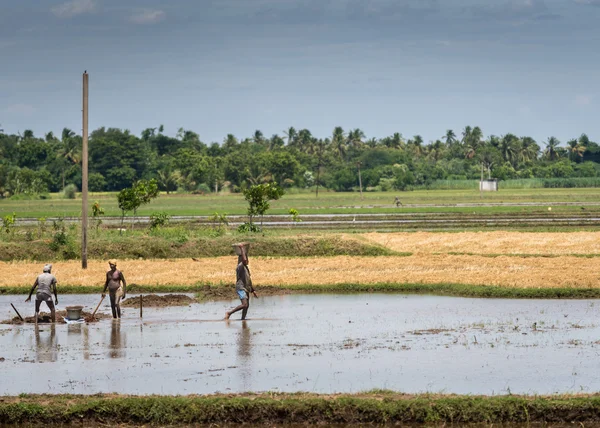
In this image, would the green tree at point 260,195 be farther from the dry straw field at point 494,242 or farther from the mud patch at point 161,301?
the mud patch at point 161,301

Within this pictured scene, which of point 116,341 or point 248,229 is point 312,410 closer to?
point 116,341

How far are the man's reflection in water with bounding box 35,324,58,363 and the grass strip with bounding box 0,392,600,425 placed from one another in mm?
4264

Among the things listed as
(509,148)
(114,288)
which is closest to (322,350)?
(114,288)

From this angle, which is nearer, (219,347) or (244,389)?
(244,389)

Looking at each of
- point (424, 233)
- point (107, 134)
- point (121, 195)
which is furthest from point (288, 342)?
point (107, 134)

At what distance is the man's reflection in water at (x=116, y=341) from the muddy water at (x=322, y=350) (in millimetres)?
49

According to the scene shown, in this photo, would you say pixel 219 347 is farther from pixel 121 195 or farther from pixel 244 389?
pixel 121 195

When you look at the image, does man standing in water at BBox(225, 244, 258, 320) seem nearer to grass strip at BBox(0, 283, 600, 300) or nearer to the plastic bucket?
the plastic bucket

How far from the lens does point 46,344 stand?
Answer: 64.3 feet

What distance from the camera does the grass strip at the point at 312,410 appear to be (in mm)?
13188

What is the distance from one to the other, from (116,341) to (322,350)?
4.64 m

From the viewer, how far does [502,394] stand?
46.8 ft

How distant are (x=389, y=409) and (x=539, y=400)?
7.24 feet

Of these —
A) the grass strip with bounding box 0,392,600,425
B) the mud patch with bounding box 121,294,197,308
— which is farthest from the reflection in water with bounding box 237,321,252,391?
the mud patch with bounding box 121,294,197,308
